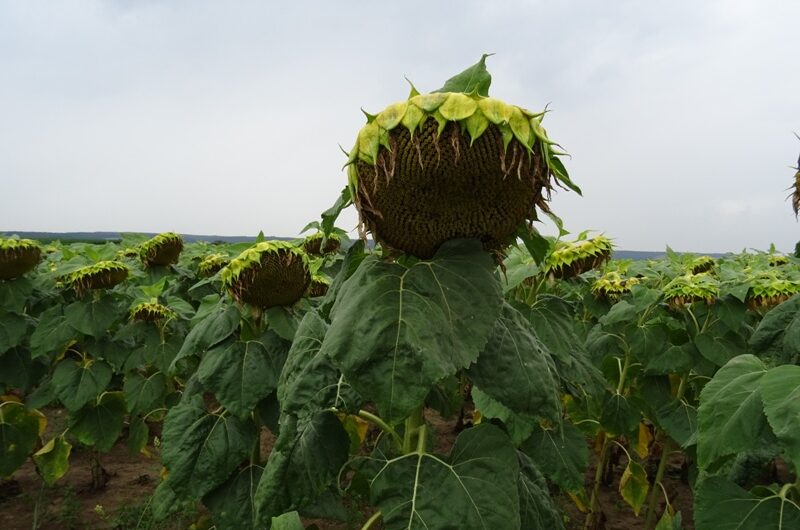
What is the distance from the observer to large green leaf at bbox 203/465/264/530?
2178mm

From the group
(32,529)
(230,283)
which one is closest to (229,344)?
(230,283)

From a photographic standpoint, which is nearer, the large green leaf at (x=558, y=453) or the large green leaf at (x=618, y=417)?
the large green leaf at (x=558, y=453)

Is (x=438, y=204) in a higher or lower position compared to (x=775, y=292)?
higher

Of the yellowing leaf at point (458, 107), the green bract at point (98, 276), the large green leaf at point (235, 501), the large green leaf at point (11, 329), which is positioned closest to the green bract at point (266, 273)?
the large green leaf at point (235, 501)

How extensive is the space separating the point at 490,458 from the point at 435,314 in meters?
0.44

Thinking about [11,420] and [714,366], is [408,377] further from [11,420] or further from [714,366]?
[11,420]

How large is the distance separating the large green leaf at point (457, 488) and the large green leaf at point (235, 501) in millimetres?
1142

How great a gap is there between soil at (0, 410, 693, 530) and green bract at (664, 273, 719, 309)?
1.41 m

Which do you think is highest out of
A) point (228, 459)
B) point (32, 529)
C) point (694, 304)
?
point (694, 304)

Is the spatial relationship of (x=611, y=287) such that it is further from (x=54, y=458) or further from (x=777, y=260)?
(x=54, y=458)

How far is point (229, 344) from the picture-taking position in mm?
2223

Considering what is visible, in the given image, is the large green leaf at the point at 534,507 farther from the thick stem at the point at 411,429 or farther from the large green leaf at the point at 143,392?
the large green leaf at the point at 143,392

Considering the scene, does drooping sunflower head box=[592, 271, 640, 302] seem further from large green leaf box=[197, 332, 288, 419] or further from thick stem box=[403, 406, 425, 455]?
thick stem box=[403, 406, 425, 455]

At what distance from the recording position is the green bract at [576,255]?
94.3 inches
